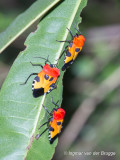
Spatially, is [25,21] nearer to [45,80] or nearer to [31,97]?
[31,97]

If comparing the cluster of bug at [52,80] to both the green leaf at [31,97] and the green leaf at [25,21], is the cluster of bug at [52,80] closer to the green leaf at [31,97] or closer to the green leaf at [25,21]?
the green leaf at [31,97]

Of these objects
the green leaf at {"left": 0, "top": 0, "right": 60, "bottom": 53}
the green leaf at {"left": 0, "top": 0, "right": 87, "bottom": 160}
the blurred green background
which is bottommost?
the blurred green background

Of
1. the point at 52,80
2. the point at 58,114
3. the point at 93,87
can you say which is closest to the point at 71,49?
the point at 52,80

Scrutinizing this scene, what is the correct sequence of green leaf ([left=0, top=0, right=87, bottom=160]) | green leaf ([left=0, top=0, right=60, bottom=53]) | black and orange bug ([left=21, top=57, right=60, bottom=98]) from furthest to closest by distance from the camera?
black and orange bug ([left=21, top=57, right=60, bottom=98]) < green leaf ([left=0, top=0, right=87, bottom=160]) < green leaf ([left=0, top=0, right=60, bottom=53])

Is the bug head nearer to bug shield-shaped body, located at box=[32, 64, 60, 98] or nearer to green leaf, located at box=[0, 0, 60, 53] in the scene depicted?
bug shield-shaped body, located at box=[32, 64, 60, 98]

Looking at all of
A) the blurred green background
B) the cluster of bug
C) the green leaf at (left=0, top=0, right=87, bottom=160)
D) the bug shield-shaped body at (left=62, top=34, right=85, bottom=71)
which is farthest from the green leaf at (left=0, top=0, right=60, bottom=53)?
the blurred green background

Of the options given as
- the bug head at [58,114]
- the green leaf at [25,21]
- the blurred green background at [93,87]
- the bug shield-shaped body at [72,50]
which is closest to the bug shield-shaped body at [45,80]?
the bug shield-shaped body at [72,50]
